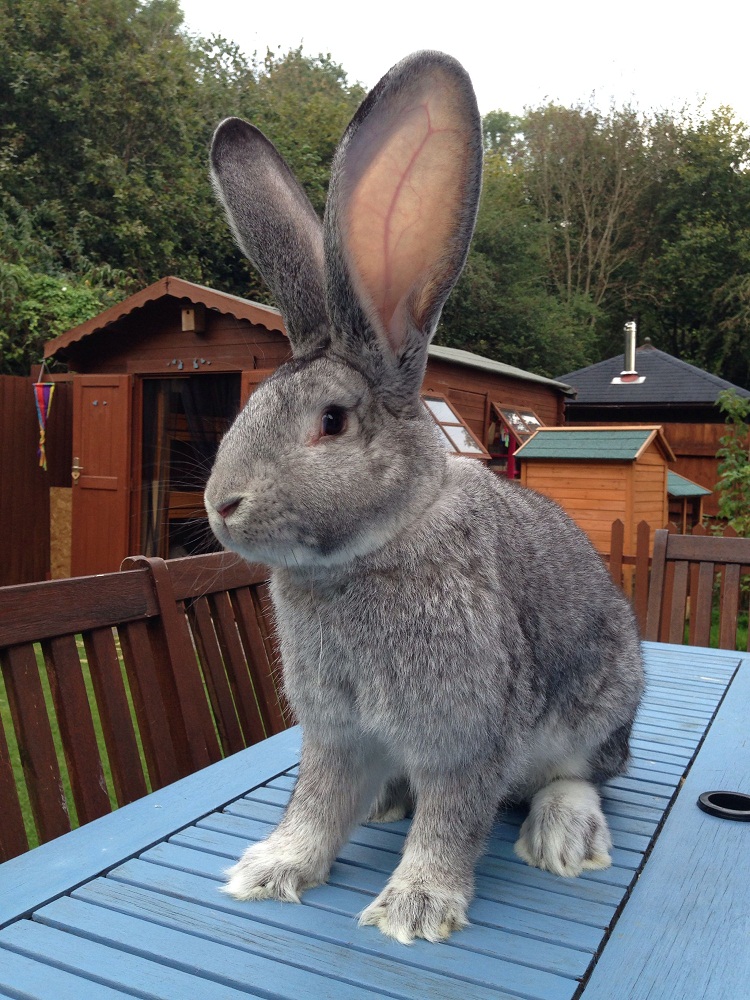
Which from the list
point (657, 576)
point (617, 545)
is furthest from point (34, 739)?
point (617, 545)

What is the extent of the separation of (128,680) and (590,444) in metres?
4.58

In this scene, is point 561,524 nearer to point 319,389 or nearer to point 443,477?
point 443,477

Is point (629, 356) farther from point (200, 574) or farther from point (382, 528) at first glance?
point (382, 528)

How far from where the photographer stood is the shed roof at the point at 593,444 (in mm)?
5945

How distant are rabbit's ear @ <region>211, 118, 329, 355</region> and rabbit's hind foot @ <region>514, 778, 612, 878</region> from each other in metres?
0.87

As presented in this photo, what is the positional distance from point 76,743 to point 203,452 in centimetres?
93

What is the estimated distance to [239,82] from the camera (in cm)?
2003

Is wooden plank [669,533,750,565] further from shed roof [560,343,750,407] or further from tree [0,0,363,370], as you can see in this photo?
tree [0,0,363,370]

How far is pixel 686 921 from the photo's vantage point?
122cm

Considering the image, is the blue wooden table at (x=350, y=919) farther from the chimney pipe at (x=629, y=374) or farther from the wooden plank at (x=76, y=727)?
the chimney pipe at (x=629, y=374)

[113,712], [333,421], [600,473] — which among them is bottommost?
[113,712]

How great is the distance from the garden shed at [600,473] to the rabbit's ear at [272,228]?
15.9 ft

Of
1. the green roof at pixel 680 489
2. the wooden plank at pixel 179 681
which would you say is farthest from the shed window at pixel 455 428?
the wooden plank at pixel 179 681

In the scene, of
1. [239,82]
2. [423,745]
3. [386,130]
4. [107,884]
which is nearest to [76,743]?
[107,884]
